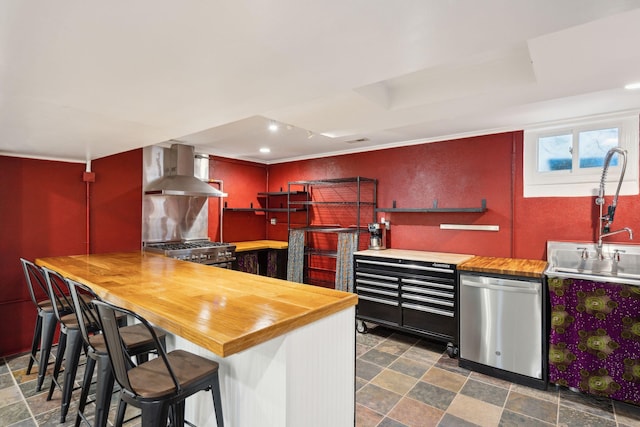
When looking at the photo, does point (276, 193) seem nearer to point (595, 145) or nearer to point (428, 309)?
point (428, 309)

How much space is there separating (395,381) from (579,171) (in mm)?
2491

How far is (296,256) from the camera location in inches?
190

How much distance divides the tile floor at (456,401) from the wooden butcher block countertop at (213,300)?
1145 mm

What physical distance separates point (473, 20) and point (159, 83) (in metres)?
1.21

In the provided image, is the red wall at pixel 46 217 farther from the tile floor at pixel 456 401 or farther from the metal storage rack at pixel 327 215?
the tile floor at pixel 456 401

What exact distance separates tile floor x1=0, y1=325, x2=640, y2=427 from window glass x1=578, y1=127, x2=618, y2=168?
1.93m

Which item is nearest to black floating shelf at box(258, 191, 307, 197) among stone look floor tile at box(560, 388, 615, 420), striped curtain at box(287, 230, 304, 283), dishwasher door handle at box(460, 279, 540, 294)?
striped curtain at box(287, 230, 304, 283)

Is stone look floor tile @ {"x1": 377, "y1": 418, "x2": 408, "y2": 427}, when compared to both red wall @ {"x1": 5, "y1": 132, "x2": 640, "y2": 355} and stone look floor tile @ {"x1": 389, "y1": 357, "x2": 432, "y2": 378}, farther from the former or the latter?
red wall @ {"x1": 5, "y1": 132, "x2": 640, "y2": 355}

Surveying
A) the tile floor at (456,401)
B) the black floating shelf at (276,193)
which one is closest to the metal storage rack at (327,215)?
the black floating shelf at (276,193)

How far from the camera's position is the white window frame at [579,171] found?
2.84 m

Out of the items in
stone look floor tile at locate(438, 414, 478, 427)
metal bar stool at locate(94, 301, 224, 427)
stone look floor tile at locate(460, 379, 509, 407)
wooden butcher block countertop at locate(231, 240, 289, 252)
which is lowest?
stone look floor tile at locate(438, 414, 478, 427)

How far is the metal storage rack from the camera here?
452cm

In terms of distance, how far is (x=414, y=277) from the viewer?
343 centimetres

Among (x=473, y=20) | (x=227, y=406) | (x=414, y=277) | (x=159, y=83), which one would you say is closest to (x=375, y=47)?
(x=473, y=20)
